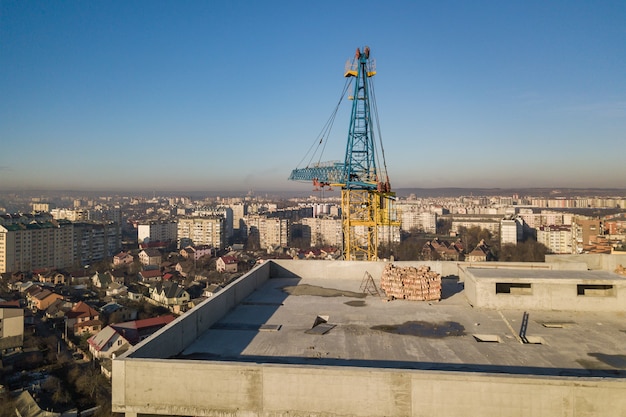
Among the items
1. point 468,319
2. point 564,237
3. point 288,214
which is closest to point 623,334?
point 468,319

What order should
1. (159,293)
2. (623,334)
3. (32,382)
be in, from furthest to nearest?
1. (159,293)
2. (32,382)
3. (623,334)

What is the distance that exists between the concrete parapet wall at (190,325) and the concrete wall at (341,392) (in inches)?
12.6

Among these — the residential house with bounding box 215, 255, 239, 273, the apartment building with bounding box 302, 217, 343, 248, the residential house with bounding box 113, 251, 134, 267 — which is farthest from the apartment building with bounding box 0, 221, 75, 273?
the apartment building with bounding box 302, 217, 343, 248

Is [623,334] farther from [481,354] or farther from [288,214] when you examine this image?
[288,214]

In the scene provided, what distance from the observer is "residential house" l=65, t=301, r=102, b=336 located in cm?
2123

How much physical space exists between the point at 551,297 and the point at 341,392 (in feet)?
13.6

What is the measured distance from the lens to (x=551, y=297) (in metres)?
6.11

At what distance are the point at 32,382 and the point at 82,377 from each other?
1800 millimetres

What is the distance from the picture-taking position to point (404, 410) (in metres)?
3.45

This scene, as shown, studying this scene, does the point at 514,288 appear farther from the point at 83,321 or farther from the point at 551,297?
the point at 83,321

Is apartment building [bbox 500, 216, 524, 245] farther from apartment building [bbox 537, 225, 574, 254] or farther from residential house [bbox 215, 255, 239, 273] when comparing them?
residential house [bbox 215, 255, 239, 273]

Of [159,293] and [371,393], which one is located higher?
[371,393]

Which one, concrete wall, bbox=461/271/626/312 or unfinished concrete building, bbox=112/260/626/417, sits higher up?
concrete wall, bbox=461/271/626/312

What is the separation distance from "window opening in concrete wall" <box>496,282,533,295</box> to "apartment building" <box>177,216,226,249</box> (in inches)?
1916
